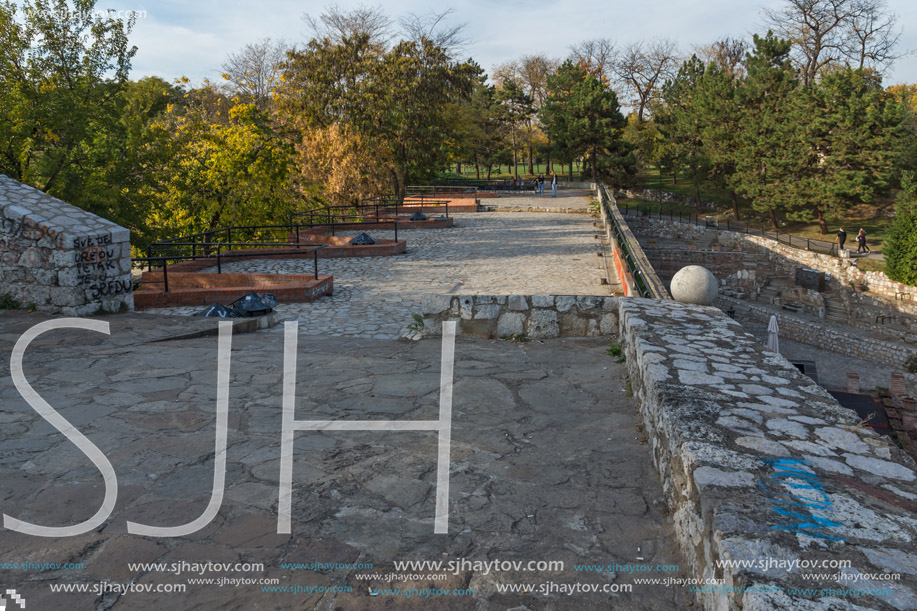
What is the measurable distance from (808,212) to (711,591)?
42.8 metres

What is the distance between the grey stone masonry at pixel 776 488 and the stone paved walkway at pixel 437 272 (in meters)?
5.29

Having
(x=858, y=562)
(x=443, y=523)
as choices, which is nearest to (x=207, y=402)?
(x=443, y=523)

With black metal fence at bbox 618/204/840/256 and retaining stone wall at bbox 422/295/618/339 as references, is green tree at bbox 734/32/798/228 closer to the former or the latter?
black metal fence at bbox 618/204/840/256

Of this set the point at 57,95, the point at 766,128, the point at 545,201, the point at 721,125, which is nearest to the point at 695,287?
the point at 57,95

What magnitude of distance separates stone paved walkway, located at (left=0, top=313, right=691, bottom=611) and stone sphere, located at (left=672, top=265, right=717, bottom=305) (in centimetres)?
133

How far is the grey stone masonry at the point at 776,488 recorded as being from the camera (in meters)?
2.04

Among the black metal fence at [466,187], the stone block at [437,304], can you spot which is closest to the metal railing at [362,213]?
the black metal fence at [466,187]

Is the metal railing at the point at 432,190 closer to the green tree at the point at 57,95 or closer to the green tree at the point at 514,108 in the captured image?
the green tree at the point at 514,108

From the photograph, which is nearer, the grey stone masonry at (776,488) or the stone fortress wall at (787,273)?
the grey stone masonry at (776,488)

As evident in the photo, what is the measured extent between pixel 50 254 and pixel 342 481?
6.65 meters

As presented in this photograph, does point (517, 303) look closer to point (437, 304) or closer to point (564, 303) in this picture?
point (564, 303)

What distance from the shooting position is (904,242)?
3028 cm

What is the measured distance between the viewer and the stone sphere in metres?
6.33

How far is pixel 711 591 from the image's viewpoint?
230cm
